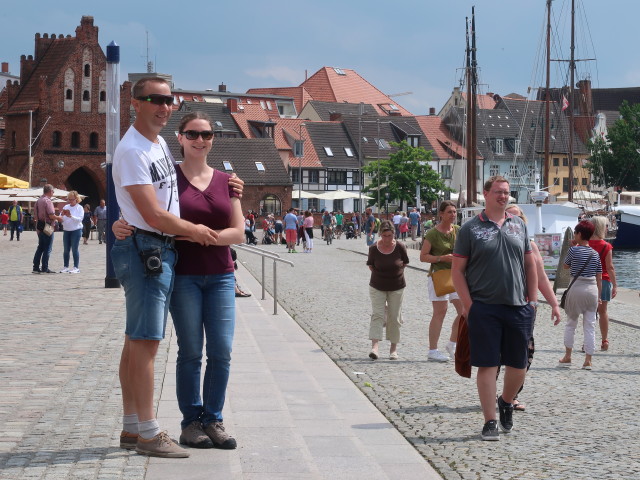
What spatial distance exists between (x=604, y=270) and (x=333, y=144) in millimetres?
98116

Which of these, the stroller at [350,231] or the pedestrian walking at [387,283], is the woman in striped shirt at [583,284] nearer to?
the pedestrian walking at [387,283]

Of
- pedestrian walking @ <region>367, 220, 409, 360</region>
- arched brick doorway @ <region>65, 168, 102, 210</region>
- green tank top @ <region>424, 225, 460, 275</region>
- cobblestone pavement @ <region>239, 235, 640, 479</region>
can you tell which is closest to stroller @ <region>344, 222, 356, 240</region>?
arched brick doorway @ <region>65, 168, 102, 210</region>

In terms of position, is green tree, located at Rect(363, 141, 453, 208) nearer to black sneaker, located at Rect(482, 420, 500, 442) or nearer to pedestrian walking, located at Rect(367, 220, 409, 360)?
pedestrian walking, located at Rect(367, 220, 409, 360)

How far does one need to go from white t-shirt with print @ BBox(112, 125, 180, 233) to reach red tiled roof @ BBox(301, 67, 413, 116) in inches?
5220

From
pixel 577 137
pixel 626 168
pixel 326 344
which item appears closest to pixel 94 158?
pixel 626 168

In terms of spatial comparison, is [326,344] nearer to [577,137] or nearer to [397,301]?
[397,301]

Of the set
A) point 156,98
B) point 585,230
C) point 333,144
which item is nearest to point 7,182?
point 585,230

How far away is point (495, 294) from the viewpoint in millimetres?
7953

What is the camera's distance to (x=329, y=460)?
6.76m

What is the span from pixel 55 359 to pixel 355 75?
139 meters

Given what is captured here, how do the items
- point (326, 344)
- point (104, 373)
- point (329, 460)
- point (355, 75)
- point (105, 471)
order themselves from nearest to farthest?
point (105, 471) → point (329, 460) → point (104, 373) → point (326, 344) → point (355, 75)

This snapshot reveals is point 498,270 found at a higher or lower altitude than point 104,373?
higher

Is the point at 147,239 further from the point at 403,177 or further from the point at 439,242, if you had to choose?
the point at 403,177

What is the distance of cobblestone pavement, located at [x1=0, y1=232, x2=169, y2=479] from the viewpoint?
20.7ft
